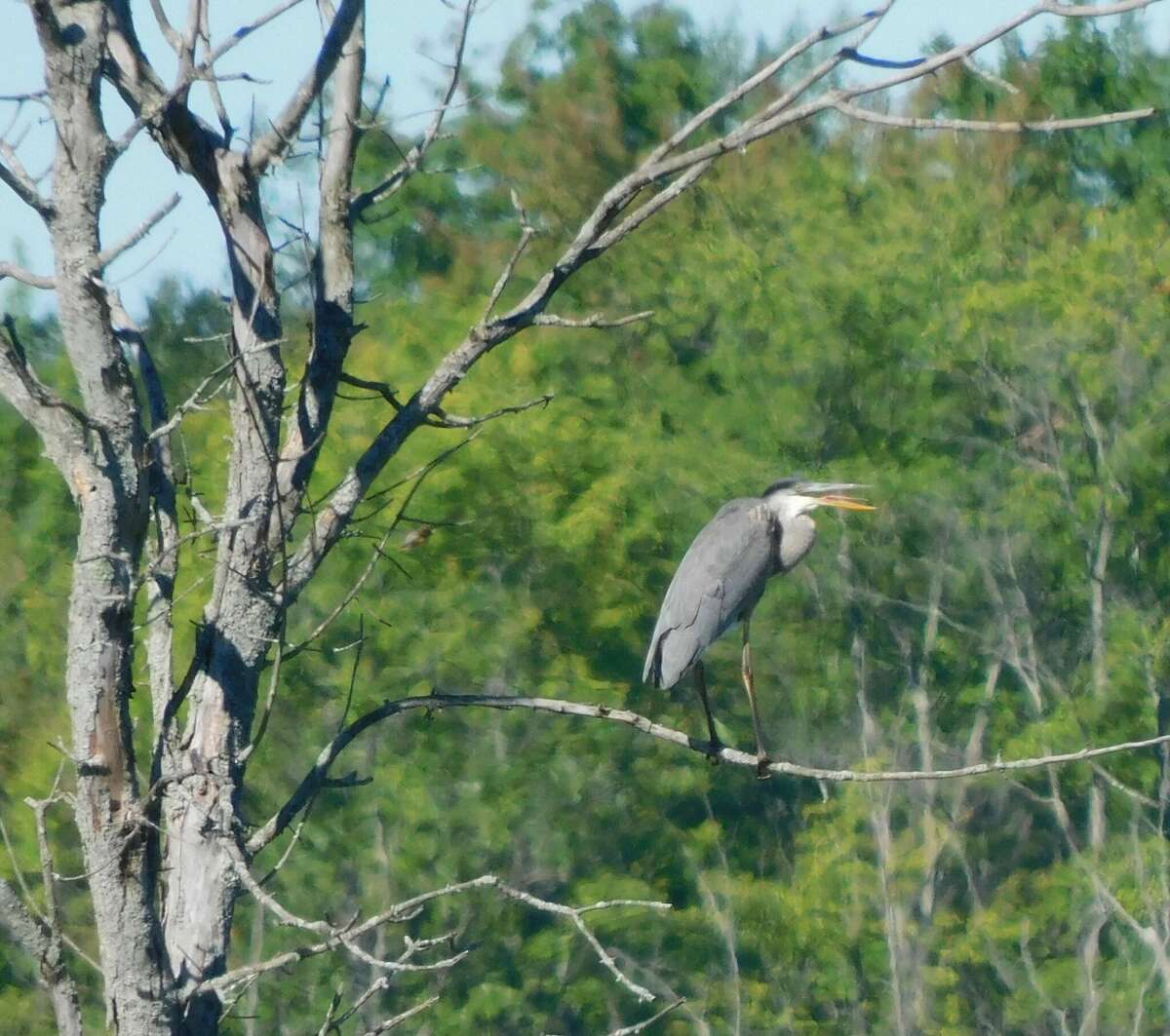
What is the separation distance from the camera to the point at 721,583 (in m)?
7.73

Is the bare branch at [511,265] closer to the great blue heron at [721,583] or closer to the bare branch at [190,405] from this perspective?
the bare branch at [190,405]

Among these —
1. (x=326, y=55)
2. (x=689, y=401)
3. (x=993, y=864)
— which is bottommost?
(x=993, y=864)

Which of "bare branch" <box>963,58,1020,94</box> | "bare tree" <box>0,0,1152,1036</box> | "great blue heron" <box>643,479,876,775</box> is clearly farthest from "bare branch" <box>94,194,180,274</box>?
"great blue heron" <box>643,479,876,775</box>

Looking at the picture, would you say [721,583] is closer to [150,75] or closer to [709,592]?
[709,592]

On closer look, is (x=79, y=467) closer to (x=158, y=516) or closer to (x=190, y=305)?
(x=158, y=516)

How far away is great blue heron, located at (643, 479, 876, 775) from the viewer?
7609 mm

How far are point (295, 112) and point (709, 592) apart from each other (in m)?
3.30

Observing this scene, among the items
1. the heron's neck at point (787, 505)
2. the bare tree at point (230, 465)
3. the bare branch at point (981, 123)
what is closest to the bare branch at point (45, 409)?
the bare tree at point (230, 465)

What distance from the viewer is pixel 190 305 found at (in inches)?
1205

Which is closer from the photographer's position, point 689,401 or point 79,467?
point 79,467

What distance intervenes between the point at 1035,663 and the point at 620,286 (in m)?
7.99

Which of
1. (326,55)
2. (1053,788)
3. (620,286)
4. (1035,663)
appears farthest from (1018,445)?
(326,55)

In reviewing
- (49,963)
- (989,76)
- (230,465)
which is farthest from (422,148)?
(49,963)

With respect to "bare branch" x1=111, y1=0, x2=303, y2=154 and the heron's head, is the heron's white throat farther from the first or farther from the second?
"bare branch" x1=111, y1=0, x2=303, y2=154
